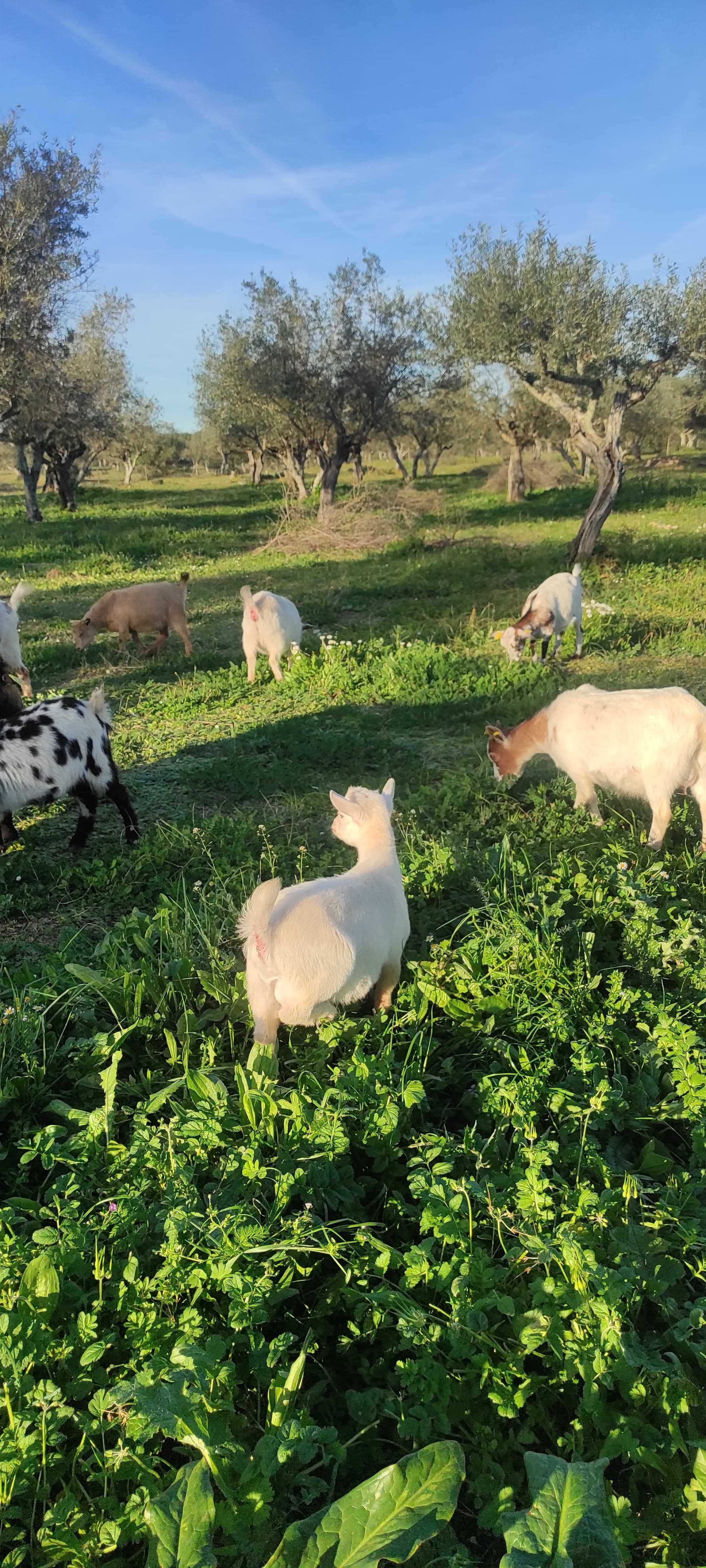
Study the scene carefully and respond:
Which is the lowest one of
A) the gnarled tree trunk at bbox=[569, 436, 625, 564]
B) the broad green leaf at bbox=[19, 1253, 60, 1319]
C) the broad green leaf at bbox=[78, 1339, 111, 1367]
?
the broad green leaf at bbox=[78, 1339, 111, 1367]

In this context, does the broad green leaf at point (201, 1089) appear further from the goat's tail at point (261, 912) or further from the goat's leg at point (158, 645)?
the goat's leg at point (158, 645)

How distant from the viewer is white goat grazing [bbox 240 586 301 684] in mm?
10266

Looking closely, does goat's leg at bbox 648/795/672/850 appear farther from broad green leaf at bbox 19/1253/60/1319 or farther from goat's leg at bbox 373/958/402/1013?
broad green leaf at bbox 19/1253/60/1319

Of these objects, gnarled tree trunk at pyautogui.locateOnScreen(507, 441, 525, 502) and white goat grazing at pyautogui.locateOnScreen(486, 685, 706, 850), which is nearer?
white goat grazing at pyautogui.locateOnScreen(486, 685, 706, 850)

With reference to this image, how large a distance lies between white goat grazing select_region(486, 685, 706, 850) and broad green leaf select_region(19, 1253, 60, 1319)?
4.31m

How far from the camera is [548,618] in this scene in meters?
10.7

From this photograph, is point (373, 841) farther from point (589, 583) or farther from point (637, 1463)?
point (589, 583)

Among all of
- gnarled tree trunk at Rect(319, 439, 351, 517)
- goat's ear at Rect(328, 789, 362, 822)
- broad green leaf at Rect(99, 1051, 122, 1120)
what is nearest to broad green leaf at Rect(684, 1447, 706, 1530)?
broad green leaf at Rect(99, 1051, 122, 1120)

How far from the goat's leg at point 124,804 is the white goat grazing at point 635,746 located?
11.4 feet

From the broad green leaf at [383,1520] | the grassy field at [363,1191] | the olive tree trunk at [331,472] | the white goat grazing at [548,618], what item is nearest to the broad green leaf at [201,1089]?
the grassy field at [363,1191]

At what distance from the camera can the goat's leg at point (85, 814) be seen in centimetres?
626

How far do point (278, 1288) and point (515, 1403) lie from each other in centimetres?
71

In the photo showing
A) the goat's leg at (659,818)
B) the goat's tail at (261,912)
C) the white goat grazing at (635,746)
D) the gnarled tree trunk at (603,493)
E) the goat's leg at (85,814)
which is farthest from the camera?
the gnarled tree trunk at (603,493)

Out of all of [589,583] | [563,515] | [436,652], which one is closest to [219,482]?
[563,515]
